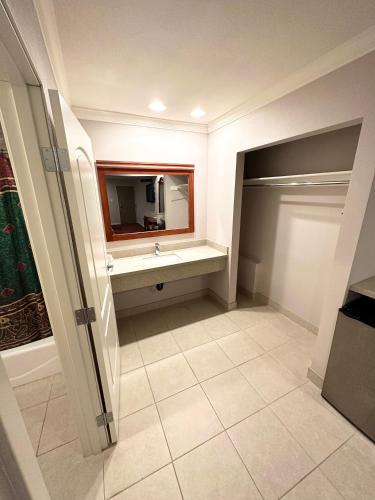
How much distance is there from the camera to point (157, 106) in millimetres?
1834

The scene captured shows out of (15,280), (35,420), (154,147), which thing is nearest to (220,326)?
(35,420)

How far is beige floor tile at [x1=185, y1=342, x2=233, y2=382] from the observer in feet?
5.80

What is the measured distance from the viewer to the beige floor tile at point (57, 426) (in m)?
1.29

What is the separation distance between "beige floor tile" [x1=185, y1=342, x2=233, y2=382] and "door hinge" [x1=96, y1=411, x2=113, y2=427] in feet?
2.48

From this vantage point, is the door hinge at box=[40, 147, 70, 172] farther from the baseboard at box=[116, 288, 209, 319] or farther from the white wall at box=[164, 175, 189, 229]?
the baseboard at box=[116, 288, 209, 319]

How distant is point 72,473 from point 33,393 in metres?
0.73

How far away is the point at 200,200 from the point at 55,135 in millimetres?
1969

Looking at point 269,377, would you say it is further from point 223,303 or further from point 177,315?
point 177,315

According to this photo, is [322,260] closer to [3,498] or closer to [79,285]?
[79,285]

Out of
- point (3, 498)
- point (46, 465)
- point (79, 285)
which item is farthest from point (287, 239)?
point (46, 465)

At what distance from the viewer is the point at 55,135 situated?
31.2 inches

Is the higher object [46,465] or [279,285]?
[279,285]

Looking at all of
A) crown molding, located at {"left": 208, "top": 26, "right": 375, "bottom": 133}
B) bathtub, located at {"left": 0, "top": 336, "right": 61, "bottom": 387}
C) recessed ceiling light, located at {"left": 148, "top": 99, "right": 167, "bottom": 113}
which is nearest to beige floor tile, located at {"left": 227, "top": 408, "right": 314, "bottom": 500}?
bathtub, located at {"left": 0, "top": 336, "right": 61, "bottom": 387}

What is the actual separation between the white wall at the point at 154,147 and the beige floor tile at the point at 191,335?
1.11m
